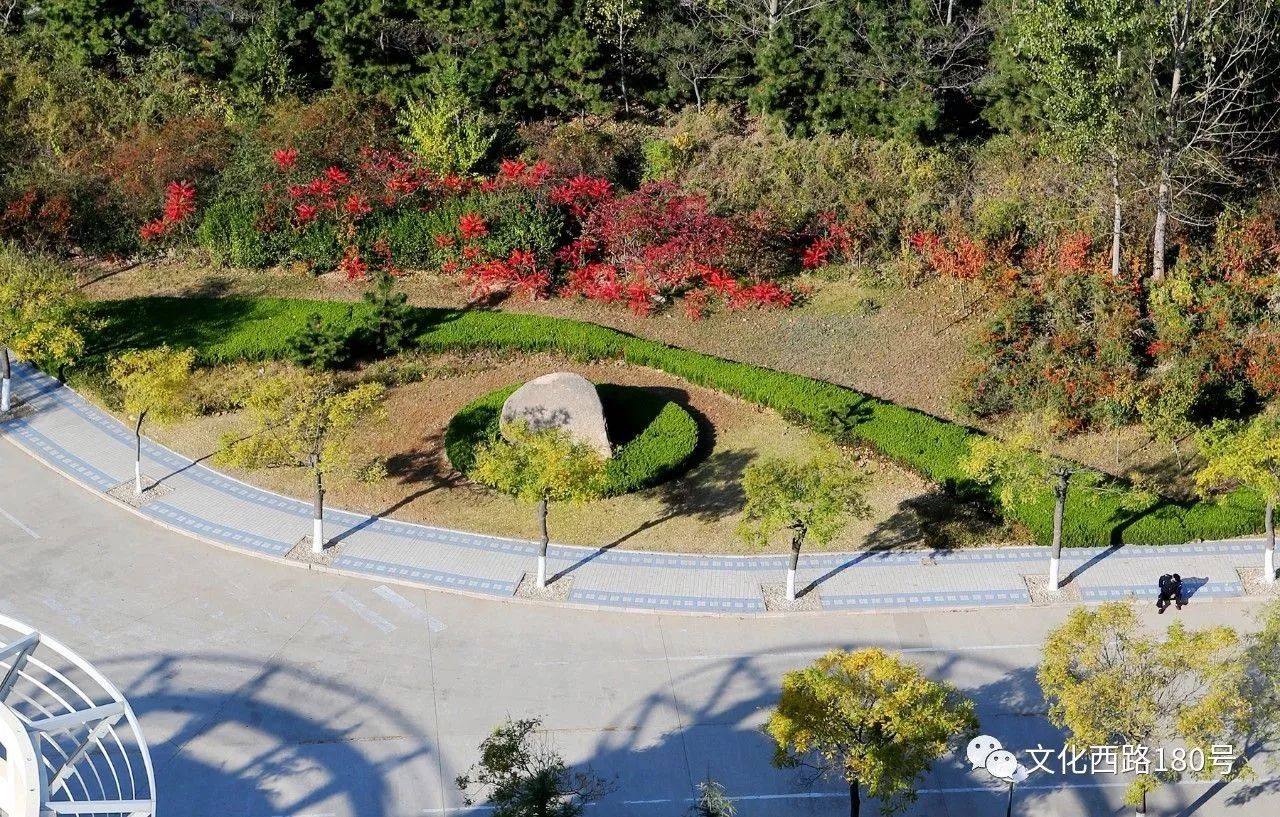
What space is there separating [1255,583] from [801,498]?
10300 millimetres

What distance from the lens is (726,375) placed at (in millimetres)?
37094

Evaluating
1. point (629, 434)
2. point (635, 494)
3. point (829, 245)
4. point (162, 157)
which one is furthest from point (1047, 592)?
point (162, 157)

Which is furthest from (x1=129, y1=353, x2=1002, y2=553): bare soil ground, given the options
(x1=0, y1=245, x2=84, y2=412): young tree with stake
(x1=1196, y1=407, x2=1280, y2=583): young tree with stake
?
(x1=1196, y1=407, x2=1280, y2=583): young tree with stake

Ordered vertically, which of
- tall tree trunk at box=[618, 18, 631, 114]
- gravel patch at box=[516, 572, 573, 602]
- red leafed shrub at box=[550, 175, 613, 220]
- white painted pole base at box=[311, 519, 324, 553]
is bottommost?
gravel patch at box=[516, 572, 573, 602]

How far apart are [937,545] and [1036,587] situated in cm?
232

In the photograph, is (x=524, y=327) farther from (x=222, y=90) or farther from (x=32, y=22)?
(x=32, y=22)

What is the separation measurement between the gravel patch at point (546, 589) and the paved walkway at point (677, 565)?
6.2 inches

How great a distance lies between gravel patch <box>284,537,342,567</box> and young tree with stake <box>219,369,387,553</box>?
5.3 inches

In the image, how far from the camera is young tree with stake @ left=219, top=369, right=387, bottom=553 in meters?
31.1

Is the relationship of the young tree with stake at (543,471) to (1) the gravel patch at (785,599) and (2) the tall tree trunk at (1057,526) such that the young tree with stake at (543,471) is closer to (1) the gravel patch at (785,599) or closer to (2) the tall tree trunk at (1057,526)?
(1) the gravel patch at (785,599)

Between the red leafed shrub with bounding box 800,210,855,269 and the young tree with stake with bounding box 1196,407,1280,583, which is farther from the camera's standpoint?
the red leafed shrub with bounding box 800,210,855,269

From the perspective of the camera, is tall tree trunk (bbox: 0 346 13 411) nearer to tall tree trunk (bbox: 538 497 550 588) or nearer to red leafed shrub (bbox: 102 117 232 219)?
red leafed shrub (bbox: 102 117 232 219)

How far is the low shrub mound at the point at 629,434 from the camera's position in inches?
1328

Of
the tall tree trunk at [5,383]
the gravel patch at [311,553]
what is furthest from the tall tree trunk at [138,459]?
the gravel patch at [311,553]
